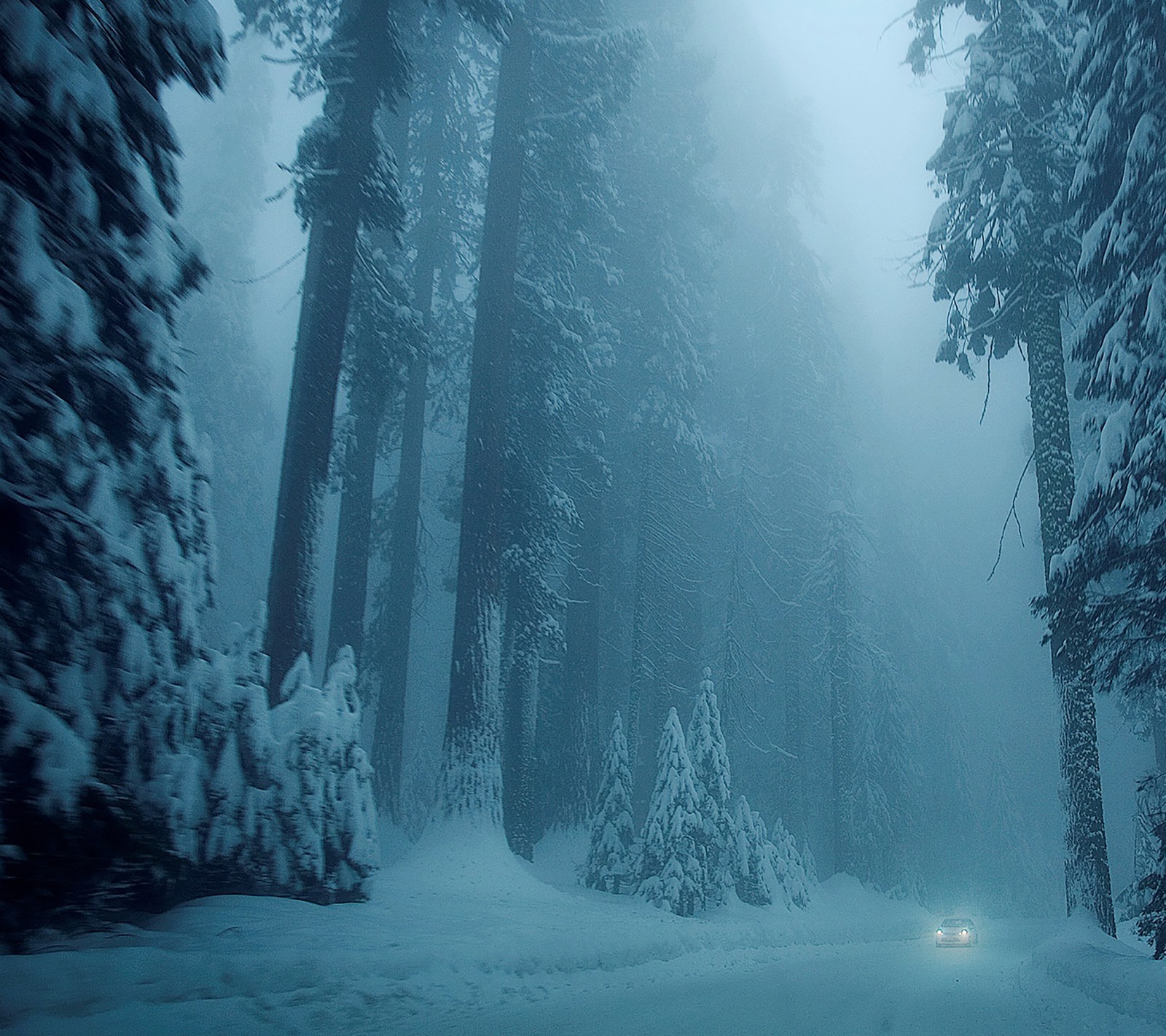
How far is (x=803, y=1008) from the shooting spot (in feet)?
26.2

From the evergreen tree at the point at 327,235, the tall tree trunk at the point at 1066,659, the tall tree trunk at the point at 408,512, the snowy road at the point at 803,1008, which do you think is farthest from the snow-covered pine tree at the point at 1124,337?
the tall tree trunk at the point at 408,512

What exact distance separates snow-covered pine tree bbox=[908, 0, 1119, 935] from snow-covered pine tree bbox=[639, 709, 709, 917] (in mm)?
6136

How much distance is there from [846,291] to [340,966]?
215ft

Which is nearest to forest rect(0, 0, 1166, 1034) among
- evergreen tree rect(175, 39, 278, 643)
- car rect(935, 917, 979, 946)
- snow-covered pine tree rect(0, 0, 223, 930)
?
snow-covered pine tree rect(0, 0, 223, 930)

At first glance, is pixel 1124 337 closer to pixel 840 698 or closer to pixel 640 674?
pixel 640 674

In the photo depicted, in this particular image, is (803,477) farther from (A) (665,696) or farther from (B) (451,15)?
(B) (451,15)

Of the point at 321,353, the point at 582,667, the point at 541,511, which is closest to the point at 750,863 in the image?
the point at 582,667

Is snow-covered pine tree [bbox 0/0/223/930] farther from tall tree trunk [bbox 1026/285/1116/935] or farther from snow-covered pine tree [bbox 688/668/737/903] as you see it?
snow-covered pine tree [bbox 688/668/737/903]

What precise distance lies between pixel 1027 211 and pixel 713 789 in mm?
11827

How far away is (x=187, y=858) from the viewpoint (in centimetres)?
670

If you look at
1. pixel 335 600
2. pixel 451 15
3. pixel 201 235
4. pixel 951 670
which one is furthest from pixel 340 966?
pixel 951 670

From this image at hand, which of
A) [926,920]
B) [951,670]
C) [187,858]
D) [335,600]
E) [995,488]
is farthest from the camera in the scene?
[995,488]

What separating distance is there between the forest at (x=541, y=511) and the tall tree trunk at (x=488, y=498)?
87 mm

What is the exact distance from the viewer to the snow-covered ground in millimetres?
4848
